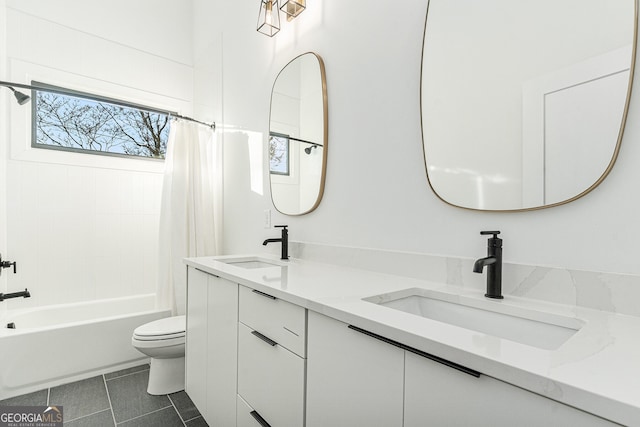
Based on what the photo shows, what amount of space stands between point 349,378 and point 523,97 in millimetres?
942

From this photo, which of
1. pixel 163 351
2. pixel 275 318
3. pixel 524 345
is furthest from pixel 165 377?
pixel 524 345

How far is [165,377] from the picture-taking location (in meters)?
1.98

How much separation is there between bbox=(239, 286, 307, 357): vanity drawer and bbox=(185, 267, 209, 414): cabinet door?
→ 45 centimetres

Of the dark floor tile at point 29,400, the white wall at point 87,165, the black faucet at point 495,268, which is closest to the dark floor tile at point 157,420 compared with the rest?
the dark floor tile at point 29,400

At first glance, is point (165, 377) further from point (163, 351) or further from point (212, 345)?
point (212, 345)

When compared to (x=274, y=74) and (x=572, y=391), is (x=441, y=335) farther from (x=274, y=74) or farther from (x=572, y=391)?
(x=274, y=74)

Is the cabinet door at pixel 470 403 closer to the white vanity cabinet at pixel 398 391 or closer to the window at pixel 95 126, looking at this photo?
the white vanity cabinet at pixel 398 391

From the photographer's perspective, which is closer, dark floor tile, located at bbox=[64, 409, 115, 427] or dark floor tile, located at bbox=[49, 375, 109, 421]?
dark floor tile, located at bbox=[64, 409, 115, 427]

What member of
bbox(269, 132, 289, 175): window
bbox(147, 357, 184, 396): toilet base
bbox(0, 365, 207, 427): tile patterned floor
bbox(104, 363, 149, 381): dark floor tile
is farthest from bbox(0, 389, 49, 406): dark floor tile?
bbox(269, 132, 289, 175): window

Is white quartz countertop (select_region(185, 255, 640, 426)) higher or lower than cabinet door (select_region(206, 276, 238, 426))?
higher

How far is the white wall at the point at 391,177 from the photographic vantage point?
2.68 ft

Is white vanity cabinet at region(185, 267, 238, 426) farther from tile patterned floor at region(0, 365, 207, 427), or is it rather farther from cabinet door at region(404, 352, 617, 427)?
cabinet door at region(404, 352, 617, 427)

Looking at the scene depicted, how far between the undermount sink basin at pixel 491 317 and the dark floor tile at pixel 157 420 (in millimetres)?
1451

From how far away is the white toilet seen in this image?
74.7 inches
